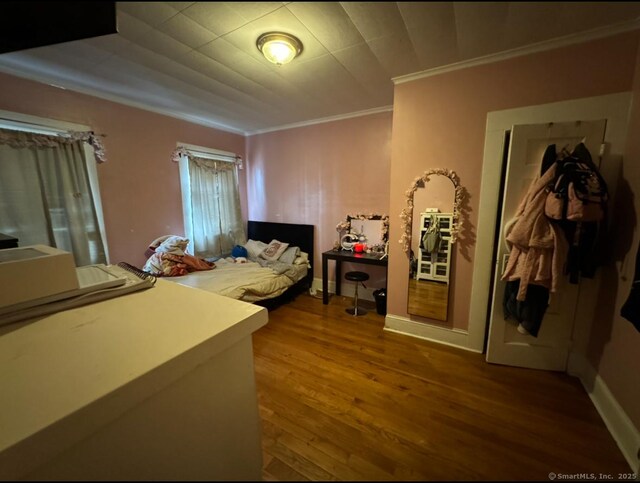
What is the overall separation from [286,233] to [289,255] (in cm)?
42

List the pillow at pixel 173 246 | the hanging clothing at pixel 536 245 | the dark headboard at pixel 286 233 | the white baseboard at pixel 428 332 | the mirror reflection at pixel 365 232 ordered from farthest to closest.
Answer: the dark headboard at pixel 286 233 → the mirror reflection at pixel 365 232 → the pillow at pixel 173 246 → the white baseboard at pixel 428 332 → the hanging clothing at pixel 536 245

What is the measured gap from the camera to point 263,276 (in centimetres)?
287

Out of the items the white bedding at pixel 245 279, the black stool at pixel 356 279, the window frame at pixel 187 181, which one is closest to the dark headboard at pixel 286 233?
the white bedding at pixel 245 279

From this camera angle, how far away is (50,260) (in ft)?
2.69

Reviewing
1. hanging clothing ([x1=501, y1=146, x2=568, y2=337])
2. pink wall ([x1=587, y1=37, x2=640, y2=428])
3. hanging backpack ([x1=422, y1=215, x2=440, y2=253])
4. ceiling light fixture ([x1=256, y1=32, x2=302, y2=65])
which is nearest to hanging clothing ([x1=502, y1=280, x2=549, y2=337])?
hanging clothing ([x1=501, y1=146, x2=568, y2=337])

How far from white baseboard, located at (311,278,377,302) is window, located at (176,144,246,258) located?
1341 mm

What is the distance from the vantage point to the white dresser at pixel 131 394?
37 cm

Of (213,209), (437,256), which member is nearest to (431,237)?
(437,256)

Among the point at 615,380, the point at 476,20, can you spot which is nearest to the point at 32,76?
the point at 476,20

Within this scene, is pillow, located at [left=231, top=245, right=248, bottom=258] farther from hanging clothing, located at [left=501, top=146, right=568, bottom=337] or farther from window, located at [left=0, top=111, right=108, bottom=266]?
hanging clothing, located at [left=501, top=146, right=568, bottom=337]

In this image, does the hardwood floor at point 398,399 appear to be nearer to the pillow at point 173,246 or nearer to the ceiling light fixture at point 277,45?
the pillow at point 173,246

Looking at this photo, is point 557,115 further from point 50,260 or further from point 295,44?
point 50,260

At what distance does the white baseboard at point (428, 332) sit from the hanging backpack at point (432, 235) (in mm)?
718

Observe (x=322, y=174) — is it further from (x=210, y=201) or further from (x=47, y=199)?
(x=47, y=199)
